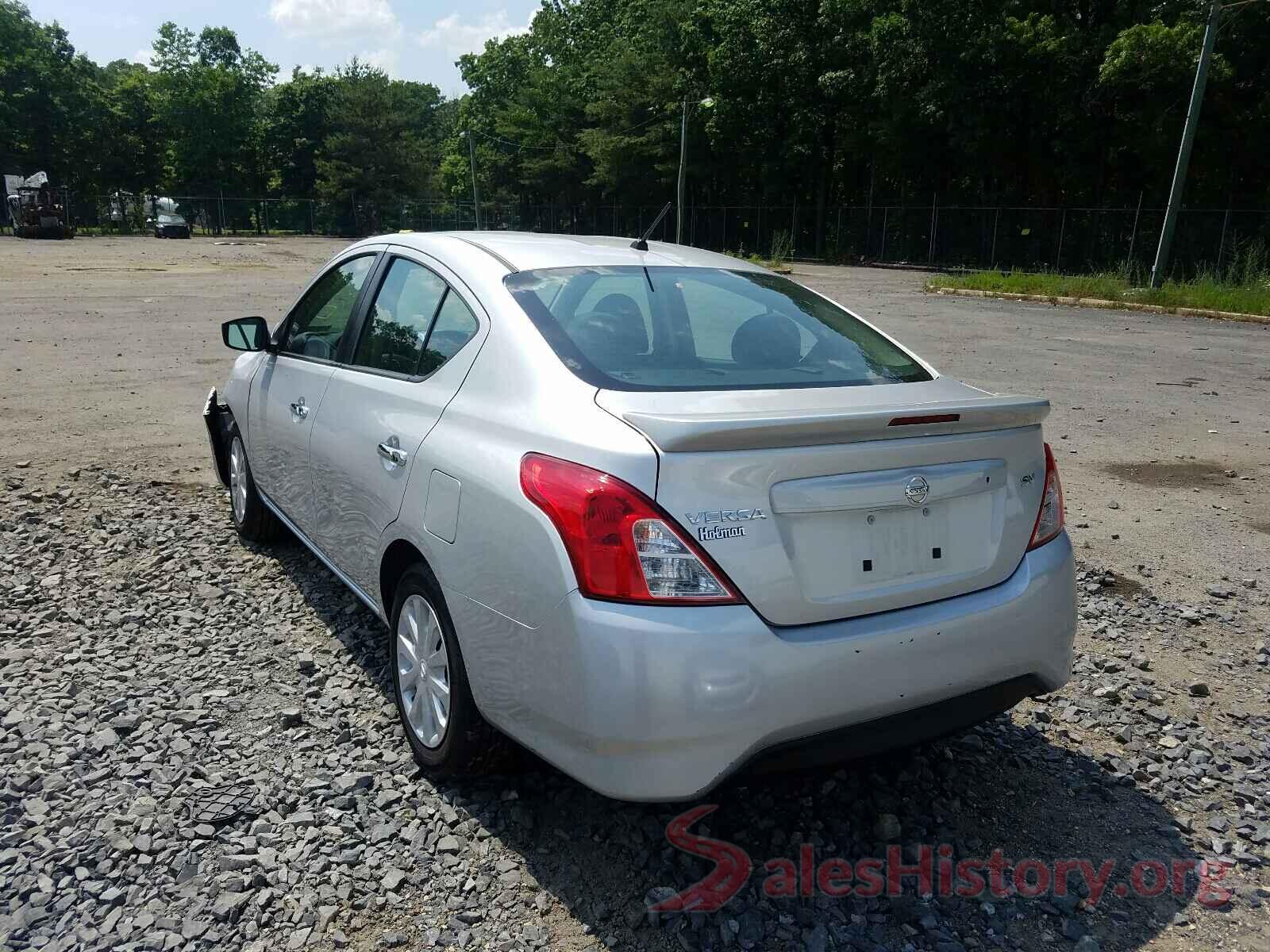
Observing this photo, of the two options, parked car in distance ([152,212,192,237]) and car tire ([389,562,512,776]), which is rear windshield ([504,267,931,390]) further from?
parked car in distance ([152,212,192,237])

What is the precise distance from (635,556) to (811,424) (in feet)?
1.86

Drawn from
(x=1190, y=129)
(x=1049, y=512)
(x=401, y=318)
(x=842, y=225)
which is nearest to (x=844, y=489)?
(x=1049, y=512)

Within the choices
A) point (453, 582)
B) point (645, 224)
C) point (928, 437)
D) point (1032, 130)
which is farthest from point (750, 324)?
point (645, 224)

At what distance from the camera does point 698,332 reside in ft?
11.2

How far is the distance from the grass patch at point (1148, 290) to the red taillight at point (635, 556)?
20917 millimetres

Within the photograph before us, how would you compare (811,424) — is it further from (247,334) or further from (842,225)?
(842,225)

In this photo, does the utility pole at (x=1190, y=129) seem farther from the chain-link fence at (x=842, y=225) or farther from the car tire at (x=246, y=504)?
the car tire at (x=246, y=504)

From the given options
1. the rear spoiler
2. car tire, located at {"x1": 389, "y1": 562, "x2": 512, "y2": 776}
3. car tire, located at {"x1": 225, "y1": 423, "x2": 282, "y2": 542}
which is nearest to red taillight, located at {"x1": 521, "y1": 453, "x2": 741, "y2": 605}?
the rear spoiler

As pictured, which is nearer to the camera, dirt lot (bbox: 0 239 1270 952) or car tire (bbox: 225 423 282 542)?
dirt lot (bbox: 0 239 1270 952)

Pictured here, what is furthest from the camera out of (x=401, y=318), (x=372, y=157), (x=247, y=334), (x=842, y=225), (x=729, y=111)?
(x=372, y=157)

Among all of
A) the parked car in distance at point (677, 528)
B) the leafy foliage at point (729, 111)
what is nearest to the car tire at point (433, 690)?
the parked car in distance at point (677, 528)

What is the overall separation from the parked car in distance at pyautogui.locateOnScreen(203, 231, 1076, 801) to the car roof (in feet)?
0.09

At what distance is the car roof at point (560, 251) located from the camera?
3486 mm

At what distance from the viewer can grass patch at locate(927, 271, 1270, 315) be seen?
65.6 feet
